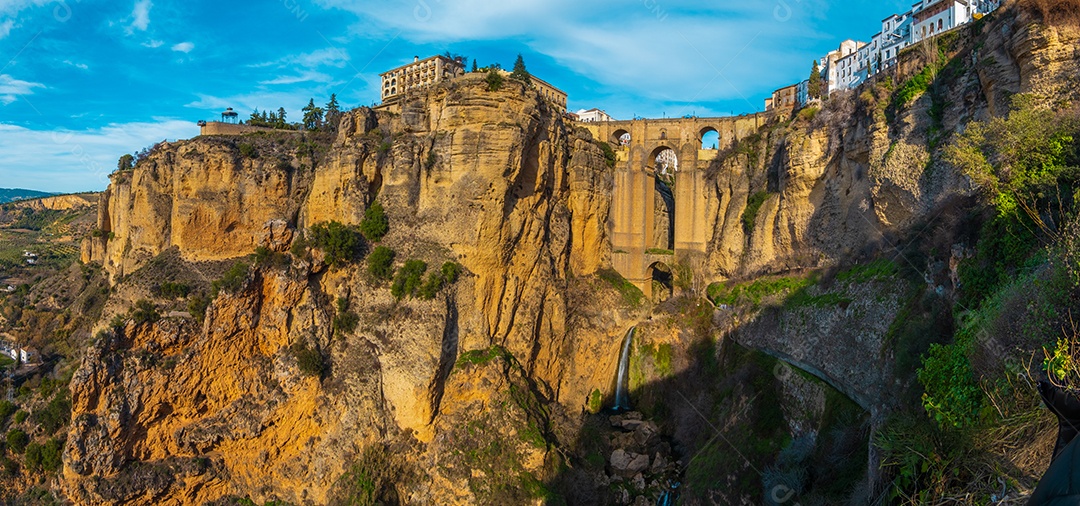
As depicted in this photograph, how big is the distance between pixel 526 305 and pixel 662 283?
981cm

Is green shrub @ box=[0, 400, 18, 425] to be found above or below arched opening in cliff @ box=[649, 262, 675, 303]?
below

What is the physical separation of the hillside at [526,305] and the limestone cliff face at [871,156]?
0.10m

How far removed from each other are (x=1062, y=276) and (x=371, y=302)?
66.9 ft

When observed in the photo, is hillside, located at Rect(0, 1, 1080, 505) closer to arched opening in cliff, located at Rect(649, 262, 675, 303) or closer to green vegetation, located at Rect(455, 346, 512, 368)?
green vegetation, located at Rect(455, 346, 512, 368)

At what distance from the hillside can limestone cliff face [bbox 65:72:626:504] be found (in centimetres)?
11

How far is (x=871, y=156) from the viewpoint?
65.6ft

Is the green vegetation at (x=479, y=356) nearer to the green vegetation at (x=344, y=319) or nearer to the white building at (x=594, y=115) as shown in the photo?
the green vegetation at (x=344, y=319)

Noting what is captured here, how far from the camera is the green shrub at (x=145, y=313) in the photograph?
20186mm

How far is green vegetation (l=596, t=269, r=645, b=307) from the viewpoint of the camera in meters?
29.3

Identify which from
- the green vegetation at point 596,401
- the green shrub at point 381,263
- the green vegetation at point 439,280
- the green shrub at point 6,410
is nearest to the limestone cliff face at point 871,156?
the green vegetation at point 596,401

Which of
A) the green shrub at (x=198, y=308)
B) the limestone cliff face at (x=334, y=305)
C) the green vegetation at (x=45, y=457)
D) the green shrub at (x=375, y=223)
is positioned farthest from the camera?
the green shrub at (x=375, y=223)

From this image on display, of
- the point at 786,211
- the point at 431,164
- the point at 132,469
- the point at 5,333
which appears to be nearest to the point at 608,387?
the point at 786,211

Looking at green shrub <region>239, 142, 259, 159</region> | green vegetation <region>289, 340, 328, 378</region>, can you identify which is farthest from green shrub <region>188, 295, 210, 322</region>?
green shrub <region>239, 142, 259, 159</region>

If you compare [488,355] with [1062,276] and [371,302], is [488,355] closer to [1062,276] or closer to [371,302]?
[371,302]
